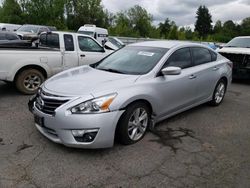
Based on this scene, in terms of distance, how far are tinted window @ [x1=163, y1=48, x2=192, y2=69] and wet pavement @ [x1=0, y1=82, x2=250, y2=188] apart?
42.3 inches

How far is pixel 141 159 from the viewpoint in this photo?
3762mm

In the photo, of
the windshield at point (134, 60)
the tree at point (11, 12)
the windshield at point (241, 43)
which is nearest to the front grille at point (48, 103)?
the windshield at point (134, 60)

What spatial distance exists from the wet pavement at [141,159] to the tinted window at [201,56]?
4.09 ft

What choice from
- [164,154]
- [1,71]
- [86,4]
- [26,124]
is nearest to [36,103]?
[26,124]

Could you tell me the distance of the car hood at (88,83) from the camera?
381 cm

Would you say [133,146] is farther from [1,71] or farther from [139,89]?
[1,71]

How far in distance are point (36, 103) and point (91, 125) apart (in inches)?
43.2

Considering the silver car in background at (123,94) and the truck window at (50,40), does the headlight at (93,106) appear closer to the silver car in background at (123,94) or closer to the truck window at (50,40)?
the silver car in background at (123,94)

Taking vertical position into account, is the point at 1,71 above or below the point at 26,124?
above

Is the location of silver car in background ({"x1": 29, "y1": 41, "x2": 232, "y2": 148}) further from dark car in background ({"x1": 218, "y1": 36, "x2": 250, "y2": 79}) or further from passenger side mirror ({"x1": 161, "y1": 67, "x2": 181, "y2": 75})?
dark car in background ({"x1": 218, "y1": 36, "x2": 250, "y2": 79})

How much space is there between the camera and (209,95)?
A: 235 inches

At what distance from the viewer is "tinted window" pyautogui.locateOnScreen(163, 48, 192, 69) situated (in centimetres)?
484

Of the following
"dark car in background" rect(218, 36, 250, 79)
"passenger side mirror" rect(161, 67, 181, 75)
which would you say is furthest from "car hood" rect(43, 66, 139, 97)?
"dark car in background" rect(218, 36, 250, 79)

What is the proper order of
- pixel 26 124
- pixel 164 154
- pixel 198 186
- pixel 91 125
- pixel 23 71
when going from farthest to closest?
1. pixel 23 71
2. pixel 26 124
3. pixel 164 154
4. pixel 91 125
5. pixel 198 186
